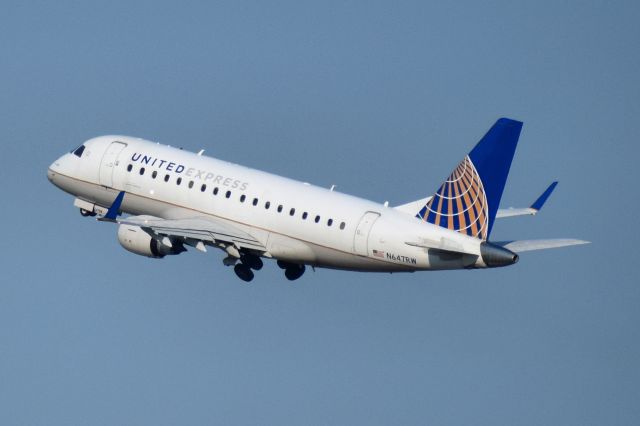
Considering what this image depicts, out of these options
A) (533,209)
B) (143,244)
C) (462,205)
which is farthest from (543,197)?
(143,244)

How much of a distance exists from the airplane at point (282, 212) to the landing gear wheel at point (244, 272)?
5 cm

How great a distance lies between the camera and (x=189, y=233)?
85812 millimetres

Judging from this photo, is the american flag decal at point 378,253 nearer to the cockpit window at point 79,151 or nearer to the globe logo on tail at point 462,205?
the globe logo on tail at point 462,205

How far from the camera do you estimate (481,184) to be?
81.1 meters

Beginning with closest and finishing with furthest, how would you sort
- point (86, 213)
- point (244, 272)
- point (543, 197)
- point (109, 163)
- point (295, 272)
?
point (244, 272), point (295, 272), point (543, 197), point (109, 163), point (86, 213)

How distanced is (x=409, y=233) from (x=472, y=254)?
3.55 meters

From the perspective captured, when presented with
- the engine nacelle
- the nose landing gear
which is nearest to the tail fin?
the engine nacelle

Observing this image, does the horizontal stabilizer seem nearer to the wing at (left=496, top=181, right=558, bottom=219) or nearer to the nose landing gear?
the wing at (left=496, top=181, right=558, bottom=219)

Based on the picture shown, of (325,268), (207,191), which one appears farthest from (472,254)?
(207,191)

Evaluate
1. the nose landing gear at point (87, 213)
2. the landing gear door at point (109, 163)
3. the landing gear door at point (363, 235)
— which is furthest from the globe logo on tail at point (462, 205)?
the nose landing gear at point (87, 213)

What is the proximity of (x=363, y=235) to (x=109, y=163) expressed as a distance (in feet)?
53.0

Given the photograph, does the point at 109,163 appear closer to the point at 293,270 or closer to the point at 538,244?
the point at 293,270

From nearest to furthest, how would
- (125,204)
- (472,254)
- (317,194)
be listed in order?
1. (472,254)
2. (317,194)
3. (125,204)

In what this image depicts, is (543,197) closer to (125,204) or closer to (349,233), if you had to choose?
(349,233)
